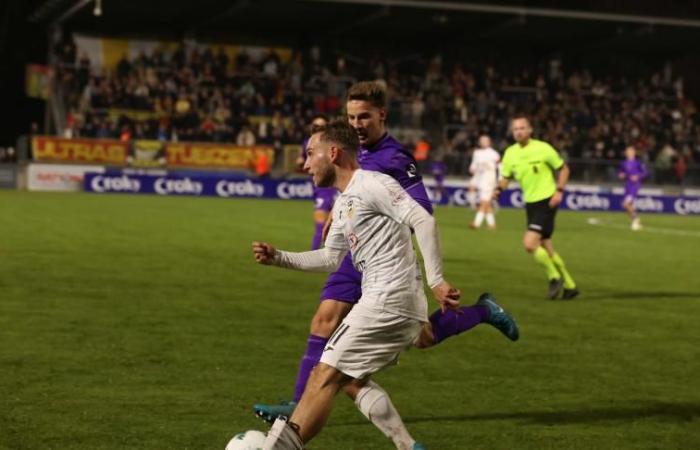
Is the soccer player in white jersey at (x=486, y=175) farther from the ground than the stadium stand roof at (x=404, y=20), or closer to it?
closer to it

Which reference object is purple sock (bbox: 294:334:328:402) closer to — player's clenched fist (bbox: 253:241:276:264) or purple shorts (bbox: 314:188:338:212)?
player's clenched fist (bbox: 253:241:276:264)

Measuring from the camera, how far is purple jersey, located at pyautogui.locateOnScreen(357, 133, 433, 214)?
7059mm

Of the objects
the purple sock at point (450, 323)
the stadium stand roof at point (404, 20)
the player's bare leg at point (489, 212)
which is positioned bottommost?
the player's bare leg at point (489, 212)

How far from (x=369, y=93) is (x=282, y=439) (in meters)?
2.17

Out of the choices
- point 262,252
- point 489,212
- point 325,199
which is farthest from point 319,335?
point 489,212

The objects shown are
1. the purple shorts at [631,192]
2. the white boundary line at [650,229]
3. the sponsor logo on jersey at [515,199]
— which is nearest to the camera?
the white boundary line at [650,229]

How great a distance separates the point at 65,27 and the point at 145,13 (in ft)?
11.7

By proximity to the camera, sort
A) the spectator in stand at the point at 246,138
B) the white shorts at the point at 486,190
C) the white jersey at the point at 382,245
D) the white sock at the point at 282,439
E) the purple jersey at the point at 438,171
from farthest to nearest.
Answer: the spectator in stand at the point at 246,138 → the purple jersey at the point at 438,171 → the white shorts at the point at 486,190 → the white jersey at the point at 382,245 → the white sock at the point at 282,439

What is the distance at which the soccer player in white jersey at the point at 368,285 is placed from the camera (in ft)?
17.5

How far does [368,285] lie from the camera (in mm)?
5570

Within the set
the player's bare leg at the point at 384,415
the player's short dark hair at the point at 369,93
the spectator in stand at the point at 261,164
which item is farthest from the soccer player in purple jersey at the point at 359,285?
the spectator in stand at the point at 261,164

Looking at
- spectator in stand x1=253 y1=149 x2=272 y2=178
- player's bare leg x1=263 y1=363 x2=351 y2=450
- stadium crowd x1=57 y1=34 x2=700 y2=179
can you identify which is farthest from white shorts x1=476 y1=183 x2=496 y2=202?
player's bare leg x1=263 y1=363 x2=351 y2=450

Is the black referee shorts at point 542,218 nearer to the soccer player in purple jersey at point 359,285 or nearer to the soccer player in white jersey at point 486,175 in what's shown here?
the soccer player in purple jersey at point 359,285

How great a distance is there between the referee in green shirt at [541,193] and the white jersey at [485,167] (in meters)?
15.5
